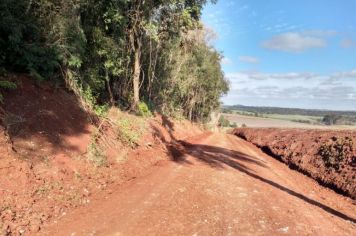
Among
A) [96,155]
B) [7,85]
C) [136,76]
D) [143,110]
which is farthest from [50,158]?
[143,110]

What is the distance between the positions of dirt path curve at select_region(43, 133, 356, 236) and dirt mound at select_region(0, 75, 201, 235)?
60cm

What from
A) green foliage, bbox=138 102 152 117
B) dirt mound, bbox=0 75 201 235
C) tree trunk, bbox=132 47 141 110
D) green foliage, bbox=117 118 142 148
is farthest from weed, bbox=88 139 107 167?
green foliage, bbox=138 102 152 117

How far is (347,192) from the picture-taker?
15266 mm

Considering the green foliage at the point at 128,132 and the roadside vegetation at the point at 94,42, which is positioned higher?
the roadside vegetation at the point at 94,42

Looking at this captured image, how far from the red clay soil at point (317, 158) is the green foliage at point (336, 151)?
7cm

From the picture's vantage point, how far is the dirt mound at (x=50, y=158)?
27.0ft

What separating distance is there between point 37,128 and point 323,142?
16.2m

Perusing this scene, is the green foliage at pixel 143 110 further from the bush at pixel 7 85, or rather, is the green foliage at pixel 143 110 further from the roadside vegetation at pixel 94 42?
the bush at pixel 7 85

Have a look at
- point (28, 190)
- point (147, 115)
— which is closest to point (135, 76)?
point (147, 115)

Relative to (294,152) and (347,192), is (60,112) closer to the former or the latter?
(347,192)

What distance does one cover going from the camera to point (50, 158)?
1045 cm

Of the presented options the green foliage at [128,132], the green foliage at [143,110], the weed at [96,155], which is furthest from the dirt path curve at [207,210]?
the green foliage at [143,110]


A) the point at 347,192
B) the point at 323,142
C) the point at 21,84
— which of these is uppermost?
the point at 21,84

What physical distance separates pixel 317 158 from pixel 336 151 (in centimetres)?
145
